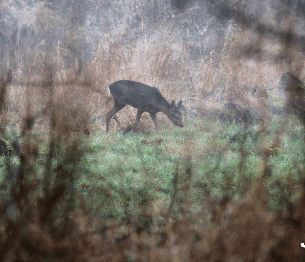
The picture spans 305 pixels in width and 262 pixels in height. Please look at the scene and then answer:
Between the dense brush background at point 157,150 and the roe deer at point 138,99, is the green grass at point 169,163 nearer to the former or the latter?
the dense brush background at point 157,150

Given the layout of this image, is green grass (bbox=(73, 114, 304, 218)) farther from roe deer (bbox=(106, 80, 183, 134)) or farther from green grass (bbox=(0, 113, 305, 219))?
roe deer (bbox=(106, 80, 183, 134))

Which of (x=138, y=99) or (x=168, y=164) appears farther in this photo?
(x=138, y=99)

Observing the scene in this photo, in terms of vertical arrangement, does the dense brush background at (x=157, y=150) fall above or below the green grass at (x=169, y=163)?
above

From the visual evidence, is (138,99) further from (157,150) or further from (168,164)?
(168,164)

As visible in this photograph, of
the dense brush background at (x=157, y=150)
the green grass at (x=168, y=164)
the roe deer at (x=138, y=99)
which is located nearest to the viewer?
the dense brush background at (x=157, y=150)

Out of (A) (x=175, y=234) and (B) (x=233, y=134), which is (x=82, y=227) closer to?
(A) (x=175, y=234)

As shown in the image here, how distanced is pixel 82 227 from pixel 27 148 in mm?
422

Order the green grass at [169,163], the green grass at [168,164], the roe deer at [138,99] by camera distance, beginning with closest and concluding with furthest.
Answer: the green grass at [168,164]
the green grass at [169,163]
the roe deer at [138,99]

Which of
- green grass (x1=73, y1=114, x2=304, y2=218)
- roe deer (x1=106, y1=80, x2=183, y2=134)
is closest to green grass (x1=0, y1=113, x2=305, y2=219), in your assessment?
green grass (x1=73, y1=114, x2=304, y2=218)

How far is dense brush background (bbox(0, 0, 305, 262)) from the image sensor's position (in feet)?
3.94

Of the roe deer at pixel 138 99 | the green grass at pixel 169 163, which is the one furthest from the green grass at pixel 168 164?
the roe deer at pixel 138 99

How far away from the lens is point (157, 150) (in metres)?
6.08

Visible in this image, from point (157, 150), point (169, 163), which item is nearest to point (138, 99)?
point (157, 150)

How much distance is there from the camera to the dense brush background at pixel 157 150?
120cm
